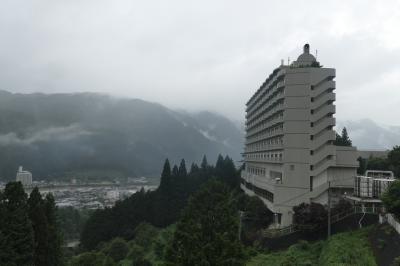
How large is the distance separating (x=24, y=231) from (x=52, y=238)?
4.23 m

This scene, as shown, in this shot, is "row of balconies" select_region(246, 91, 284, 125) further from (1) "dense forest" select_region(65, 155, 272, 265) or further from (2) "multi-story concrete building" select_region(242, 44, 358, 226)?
(1) "dense forest" select_region(65, 155, 272, 265)

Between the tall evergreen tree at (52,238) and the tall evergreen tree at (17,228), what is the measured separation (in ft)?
9.88

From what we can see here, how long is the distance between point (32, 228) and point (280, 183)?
2776cm

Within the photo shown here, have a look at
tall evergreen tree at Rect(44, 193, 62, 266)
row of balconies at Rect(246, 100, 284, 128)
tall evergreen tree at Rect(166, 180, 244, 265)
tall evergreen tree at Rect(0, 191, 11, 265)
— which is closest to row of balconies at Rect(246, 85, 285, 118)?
row of balconies at Rect(246, 100, 284, 128)

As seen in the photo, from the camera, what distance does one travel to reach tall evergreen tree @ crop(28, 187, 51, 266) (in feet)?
118

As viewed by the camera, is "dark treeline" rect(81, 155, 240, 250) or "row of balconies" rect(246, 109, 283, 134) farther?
"dark treeline" rect(81, 155, 240, 250)

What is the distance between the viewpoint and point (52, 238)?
36719mm

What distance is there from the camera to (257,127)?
75.1m

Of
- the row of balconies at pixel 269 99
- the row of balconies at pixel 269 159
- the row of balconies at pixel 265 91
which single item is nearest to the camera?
the row of balconies at pixel 269 159

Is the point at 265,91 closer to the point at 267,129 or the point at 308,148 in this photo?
the point at 267,129

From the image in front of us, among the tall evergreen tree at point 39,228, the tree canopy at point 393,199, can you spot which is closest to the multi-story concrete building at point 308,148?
the tree canopy at point 393,199

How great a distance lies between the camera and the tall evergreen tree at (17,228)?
106 feet

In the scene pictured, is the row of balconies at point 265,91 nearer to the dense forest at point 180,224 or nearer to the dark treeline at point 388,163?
the dense forest at point 180,224

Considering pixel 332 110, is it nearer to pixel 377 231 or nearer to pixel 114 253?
pixel 377 231
